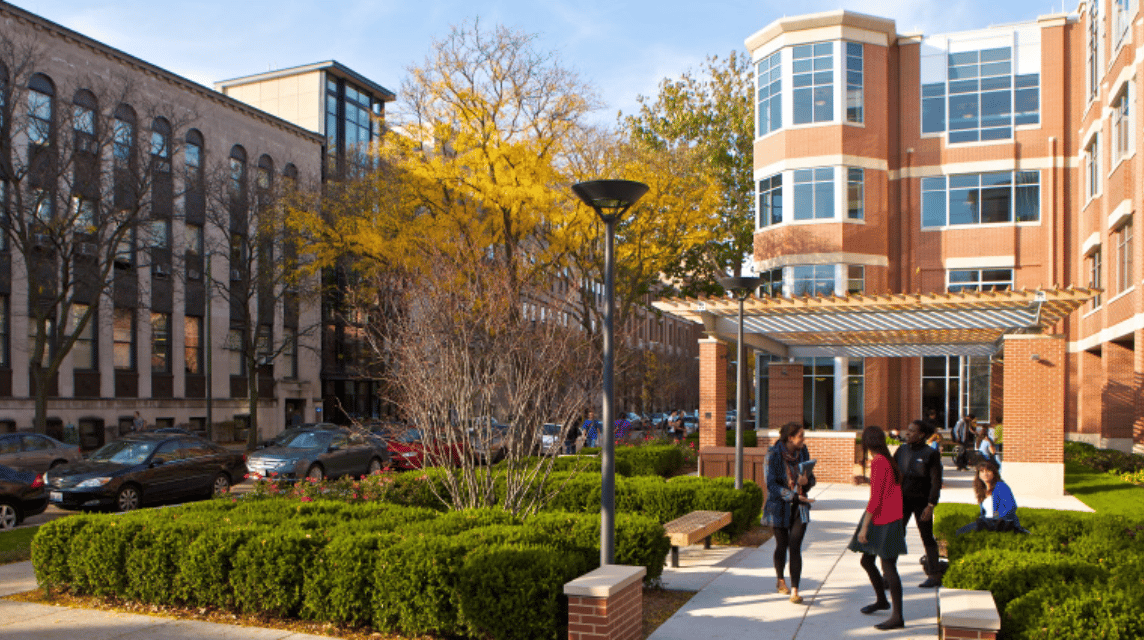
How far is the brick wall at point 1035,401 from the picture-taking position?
18.2 metres

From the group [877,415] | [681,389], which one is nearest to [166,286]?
[877,415]

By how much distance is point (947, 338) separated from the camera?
2447 centimetres

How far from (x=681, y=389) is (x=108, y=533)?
69.5 metres

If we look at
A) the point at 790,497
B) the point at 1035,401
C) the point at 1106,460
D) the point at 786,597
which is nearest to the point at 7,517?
the point at 786,597

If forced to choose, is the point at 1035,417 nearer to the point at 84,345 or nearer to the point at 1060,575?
the point at 1060,575

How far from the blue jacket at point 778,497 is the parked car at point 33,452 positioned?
17.0 metres

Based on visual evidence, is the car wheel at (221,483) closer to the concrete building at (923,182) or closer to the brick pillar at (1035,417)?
the brick pillar at (1035,417)

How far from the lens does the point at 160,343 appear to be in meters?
39.6

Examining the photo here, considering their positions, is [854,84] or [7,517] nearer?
[7,517]

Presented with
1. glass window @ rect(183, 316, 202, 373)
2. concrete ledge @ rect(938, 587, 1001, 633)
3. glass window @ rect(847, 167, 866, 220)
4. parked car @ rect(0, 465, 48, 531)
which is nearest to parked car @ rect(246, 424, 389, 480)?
parked car @ rect(0, 465, 48, 531)

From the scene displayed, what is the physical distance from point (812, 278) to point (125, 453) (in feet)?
73.2

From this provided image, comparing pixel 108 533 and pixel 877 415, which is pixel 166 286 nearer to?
pixel 877 415

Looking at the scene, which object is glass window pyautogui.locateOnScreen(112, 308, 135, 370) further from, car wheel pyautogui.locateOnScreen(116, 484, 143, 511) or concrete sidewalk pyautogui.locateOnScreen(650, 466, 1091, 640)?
concrete sidewalk pyautogui.locateOnScreen(650, 466, 1091, 640)

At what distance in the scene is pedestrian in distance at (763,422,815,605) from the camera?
870 centimetres
